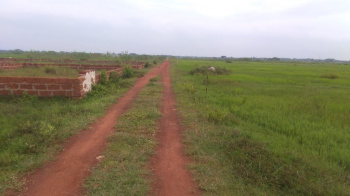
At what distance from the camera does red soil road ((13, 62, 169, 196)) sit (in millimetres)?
2557

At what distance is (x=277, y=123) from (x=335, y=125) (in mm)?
1285

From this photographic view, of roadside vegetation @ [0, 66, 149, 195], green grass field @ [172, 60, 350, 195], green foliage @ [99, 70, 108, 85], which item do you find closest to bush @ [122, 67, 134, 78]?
green foliage @ [99, 70, 108, 85]

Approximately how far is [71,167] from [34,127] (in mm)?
1521

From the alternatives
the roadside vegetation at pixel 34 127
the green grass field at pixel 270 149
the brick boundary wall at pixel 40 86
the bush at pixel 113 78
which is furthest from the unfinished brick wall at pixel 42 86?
the bush at pixel 113 78

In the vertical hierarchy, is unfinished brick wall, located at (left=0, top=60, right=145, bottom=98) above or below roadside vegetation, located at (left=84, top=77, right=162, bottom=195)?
above

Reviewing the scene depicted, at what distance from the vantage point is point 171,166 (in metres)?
3.16

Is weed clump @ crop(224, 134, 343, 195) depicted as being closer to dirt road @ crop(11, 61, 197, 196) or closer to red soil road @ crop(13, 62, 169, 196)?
dirt road @ crop(11, 61, 197, 196)

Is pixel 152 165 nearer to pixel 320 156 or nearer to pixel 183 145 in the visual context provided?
pixel 183 145

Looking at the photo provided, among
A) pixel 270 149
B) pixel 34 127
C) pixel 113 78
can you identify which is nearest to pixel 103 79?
pixel 113 78

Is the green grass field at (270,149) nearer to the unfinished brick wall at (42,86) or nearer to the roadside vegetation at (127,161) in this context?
the roadside vegetation at (127,161)

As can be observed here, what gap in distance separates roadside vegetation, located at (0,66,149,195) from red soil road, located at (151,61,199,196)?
1519 millimetres

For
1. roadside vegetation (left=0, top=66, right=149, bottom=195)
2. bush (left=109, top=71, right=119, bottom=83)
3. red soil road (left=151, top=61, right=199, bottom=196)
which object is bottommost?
red soil road (left=151, top=61, right=199, bottom=196)

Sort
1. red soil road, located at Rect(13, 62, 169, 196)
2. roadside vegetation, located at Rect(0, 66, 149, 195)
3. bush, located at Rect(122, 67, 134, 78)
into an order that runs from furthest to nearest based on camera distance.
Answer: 1. bush, located at Rect(122, 67, 134, 78)
2. roadside vegetation, located at Rect(0, 66, 149, 195)
3. red soil road, located at Rect(13, 62, 169, 196)

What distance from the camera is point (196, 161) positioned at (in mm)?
3332
